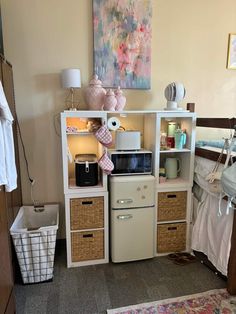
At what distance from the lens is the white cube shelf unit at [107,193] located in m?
2.15

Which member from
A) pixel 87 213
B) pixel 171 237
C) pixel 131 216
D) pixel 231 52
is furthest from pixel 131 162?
pixel 231 52

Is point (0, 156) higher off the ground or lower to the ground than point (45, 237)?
Answer: higher

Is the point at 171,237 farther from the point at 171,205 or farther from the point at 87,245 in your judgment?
the point at 87,245

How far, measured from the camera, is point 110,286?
77.7 inches

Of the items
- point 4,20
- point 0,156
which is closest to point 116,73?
point 4,20

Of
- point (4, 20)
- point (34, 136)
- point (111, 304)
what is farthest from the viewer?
point (34, 136)

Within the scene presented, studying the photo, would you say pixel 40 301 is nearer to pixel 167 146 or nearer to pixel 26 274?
pixel 26 274

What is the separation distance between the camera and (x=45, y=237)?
1975mm

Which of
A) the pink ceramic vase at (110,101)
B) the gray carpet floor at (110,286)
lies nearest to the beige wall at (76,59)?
the pink ceramic vase at (110,101)

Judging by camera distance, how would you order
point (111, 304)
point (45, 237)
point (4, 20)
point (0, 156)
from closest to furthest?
point (0, 156), point (111, 304), point (45, 237), point (4, 20)

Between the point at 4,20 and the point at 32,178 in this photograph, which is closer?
the point at 4,20

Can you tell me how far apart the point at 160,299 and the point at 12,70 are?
2.33 meters

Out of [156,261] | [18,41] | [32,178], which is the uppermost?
[18,41]

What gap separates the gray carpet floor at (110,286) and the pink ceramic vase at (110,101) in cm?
146
